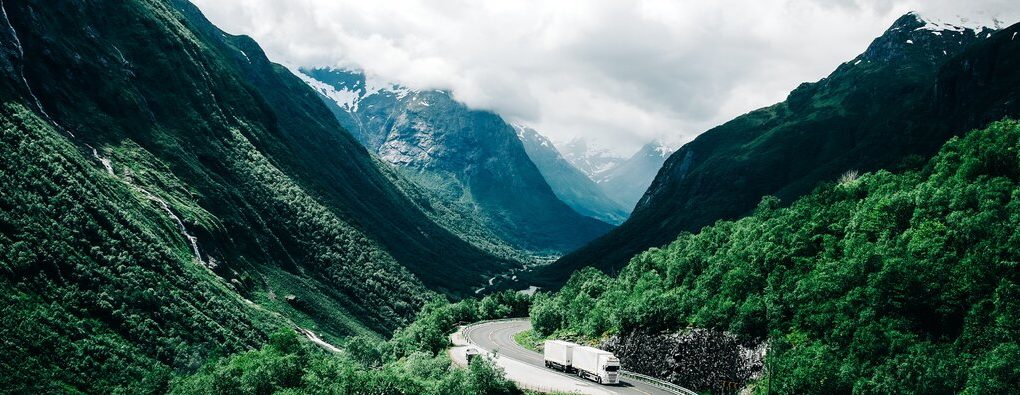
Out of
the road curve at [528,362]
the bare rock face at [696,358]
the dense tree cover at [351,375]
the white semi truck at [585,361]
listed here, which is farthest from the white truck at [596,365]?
the dense tree cover at [351,375]

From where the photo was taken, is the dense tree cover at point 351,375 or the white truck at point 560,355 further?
the white truck at point 560,355

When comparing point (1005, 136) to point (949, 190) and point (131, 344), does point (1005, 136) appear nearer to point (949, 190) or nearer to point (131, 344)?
point (949, 190)

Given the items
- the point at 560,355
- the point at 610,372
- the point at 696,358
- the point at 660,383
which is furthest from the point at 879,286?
the point at 560,355

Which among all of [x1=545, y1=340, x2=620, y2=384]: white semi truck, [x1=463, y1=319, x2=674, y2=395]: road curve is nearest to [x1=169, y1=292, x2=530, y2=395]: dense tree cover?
[x1=463, y1=319, x2=674, y2=395]: road curve

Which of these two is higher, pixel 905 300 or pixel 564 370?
pixel 905 300

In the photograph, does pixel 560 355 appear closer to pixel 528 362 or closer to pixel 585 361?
pixel 585 361

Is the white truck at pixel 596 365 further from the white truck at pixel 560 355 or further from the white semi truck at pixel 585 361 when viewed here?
the white truck at pixel 560 355

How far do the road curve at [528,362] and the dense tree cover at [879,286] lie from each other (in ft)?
42.5

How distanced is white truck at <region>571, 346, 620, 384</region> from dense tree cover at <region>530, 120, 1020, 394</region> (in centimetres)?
1607

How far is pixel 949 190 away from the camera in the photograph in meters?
84.4

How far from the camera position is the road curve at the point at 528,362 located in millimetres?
74000

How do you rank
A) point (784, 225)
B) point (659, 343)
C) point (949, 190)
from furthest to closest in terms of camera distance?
point (784, 225)
point (659, 343)
point (949, 190)

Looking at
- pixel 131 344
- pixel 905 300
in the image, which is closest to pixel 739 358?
pixel 905 300

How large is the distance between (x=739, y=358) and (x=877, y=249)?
69.2 feet
